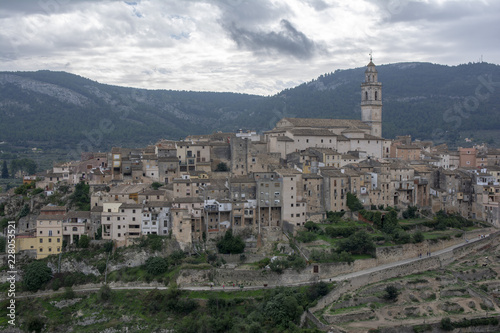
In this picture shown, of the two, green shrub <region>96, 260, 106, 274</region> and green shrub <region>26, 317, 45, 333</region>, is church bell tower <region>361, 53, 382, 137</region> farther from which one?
green shrub <region>26, 317, 45, 333</region>

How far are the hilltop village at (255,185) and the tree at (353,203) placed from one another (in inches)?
13.1

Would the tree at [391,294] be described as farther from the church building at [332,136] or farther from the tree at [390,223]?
the church building at [332,136]

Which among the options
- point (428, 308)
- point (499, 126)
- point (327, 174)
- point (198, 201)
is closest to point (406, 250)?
point (428, 308)

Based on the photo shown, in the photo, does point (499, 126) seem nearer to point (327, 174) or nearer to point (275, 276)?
point (327, 174)

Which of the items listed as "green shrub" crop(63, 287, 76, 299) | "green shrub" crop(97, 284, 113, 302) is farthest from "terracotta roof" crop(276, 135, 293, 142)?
"green shrub" crop(63, 287, 76, 299)

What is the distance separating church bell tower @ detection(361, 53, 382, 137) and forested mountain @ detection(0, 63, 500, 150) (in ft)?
126

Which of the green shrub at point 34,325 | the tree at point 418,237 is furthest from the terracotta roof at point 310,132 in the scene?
the green shrub at point 34,325

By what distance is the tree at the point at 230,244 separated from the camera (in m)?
37.5

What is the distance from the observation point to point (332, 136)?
2111 inches

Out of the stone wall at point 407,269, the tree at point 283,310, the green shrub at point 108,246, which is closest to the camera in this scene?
the tree at point 283,310

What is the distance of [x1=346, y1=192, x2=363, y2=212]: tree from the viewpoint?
4306 centimetres

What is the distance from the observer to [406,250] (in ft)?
129

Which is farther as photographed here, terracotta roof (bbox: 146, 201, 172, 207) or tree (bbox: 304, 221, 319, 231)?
tree (bbox: 304, 221, 319, 231)

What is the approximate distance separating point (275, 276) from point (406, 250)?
11127mm
